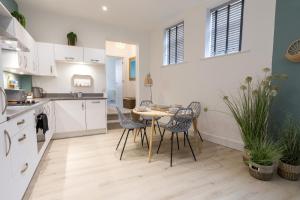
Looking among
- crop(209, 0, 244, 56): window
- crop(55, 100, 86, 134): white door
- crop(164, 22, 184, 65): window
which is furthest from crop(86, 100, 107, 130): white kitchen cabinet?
crop(209, 0, 244, 56): window

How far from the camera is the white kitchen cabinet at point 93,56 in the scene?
3.81 m

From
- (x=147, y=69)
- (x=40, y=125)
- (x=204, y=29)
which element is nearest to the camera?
(x=40, y=125)

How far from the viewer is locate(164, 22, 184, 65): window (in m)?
4.07

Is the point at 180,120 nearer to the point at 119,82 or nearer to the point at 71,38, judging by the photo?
the point at 71,38

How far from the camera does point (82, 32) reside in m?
4.07

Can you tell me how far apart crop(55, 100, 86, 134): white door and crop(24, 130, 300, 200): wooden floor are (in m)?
0.67

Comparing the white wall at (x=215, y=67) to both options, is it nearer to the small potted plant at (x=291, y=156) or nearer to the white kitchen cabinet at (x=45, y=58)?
the small potted plant at (x=291, y=156)

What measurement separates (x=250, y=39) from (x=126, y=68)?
4.76 m

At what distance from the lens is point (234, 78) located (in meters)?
2.85

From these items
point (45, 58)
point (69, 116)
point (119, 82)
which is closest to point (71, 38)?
point (45, 58)

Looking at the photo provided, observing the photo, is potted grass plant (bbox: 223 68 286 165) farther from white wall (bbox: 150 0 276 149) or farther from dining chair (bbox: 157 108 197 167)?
dining chair (bbox: 157 108 197 167)

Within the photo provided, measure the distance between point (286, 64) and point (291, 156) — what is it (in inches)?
47.3

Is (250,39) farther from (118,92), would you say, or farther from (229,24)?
(118,92)

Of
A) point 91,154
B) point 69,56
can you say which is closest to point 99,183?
point 91,154
